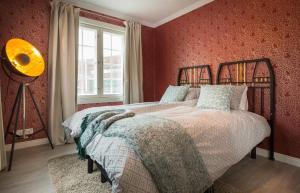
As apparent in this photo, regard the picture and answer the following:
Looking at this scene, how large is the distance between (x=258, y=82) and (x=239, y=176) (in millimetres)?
1371

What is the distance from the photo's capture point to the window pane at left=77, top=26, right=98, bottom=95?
333 centimetres

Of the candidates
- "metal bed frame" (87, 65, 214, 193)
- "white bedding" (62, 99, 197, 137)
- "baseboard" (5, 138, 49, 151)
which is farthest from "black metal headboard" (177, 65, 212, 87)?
"baseboard" (5, 138, 49, 151)

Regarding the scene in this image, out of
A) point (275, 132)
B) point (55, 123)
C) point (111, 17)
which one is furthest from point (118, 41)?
point (275, 132)

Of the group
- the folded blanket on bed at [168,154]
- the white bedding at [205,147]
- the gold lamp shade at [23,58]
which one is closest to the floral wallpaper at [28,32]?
the gold lamp shade at [23,58]

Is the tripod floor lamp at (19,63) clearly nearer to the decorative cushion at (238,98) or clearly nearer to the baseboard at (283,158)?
the decorative cushion at (238,98)

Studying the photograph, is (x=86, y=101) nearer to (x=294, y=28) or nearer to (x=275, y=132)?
(x=275, y=132)

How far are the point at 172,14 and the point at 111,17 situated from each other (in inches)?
53.3

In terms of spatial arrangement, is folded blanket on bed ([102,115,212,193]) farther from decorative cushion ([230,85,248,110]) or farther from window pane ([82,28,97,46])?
window pane ([82,28,97,46])

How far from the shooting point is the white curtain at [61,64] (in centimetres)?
288

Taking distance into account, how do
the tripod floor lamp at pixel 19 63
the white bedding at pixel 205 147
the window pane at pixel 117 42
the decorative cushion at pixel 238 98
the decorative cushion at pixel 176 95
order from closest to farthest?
the white bedding at pixel 205 147
the tripod floor lamp at pixel 19 63
the decorative cushion at pixel 238 98
the decorative cushion at pixel 176 95
the window pane at pixel 117 42

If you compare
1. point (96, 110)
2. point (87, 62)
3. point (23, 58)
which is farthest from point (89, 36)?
point (96, 110)

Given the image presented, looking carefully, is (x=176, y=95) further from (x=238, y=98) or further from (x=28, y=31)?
(x=28, y=31)

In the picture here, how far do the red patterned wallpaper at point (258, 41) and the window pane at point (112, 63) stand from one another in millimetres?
1377

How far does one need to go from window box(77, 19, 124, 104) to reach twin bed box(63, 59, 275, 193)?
1.10m
